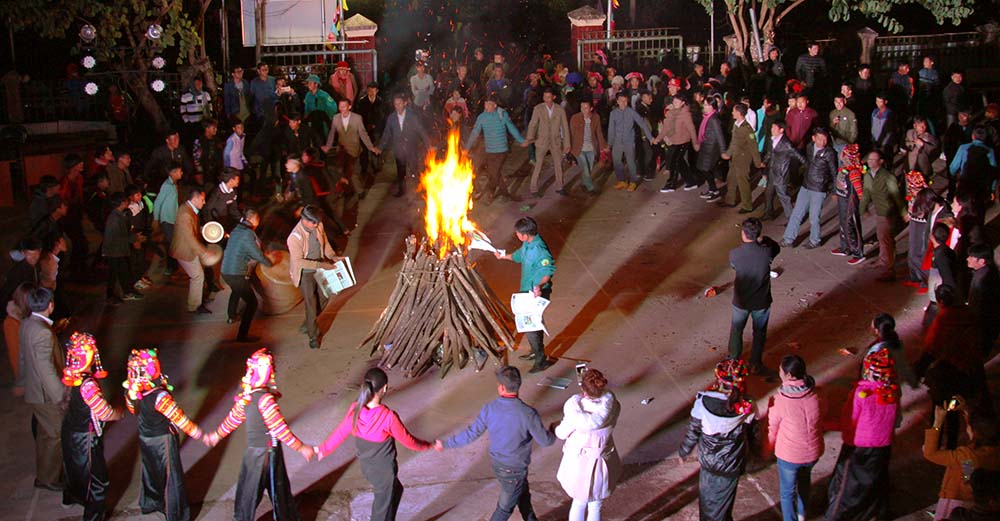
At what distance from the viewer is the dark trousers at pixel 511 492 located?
22.6ft

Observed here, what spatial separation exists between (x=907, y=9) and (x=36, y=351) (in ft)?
88.3

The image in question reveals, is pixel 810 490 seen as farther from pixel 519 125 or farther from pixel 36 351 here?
pixel 519 125

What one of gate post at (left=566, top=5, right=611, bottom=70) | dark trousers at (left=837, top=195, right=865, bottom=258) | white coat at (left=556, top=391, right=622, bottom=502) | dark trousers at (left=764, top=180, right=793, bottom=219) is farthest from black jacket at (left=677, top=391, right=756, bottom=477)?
gate post at (left=566, top=5, right=611, bottom=70)

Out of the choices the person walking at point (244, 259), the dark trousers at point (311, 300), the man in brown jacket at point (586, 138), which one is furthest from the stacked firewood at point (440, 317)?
the man in brown jacket at point (586, 138)

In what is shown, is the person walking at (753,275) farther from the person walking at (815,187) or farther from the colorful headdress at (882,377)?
the person walking at (815,187)

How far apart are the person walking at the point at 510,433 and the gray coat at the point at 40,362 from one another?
9.72 feet

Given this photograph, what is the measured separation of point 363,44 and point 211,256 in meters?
12.4

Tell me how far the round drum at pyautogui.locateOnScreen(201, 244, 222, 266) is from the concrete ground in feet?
1.94

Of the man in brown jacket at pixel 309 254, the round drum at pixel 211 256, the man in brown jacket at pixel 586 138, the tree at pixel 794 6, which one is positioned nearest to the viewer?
the man in brown jacket at pixel 309 254

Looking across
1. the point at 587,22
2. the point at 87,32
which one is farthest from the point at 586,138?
the point at 87,32

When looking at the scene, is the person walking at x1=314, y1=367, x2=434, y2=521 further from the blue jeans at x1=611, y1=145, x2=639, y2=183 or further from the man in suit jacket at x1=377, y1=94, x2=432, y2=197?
the blue jeans at x1=611, y1=145, x2=639, y2=183

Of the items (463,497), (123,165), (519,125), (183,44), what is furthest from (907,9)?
(463,497)

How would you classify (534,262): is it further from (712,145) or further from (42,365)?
(712,145)

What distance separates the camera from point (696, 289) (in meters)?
12.2
